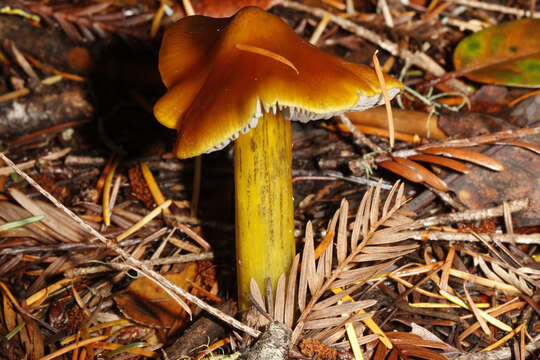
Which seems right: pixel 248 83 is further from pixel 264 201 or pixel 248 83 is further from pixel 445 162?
pixel 445 162

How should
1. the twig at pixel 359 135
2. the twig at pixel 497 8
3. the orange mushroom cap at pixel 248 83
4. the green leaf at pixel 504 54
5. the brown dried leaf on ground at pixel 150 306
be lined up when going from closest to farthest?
the orange mushroom cap at pixel 248 83
the brown dried leaf on ground at pixel 150 306
the twig at pixel 359 135
the green leaf at pixel 504 54
the twig at pixel 497 8

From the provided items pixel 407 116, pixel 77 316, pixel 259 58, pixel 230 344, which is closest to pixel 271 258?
pixel 230 344

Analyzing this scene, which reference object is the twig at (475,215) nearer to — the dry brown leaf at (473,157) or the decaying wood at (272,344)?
the dry brown leaf at (473,157)

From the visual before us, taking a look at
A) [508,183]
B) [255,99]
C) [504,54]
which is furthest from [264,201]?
[504,54]

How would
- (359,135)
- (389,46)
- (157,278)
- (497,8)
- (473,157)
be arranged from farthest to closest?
→ (497,8) < (389,46) < (359,135) < (473,157) < (157,278)

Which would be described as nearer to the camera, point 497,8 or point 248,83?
point 248,83

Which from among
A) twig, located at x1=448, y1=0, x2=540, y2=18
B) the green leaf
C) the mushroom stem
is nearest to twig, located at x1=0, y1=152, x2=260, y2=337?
the mushroom stem

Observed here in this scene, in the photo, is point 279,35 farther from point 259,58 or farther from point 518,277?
point 518,277

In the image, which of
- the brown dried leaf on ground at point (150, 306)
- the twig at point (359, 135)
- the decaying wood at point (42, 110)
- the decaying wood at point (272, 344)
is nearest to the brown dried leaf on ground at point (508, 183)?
the twig at point (359, 135)
